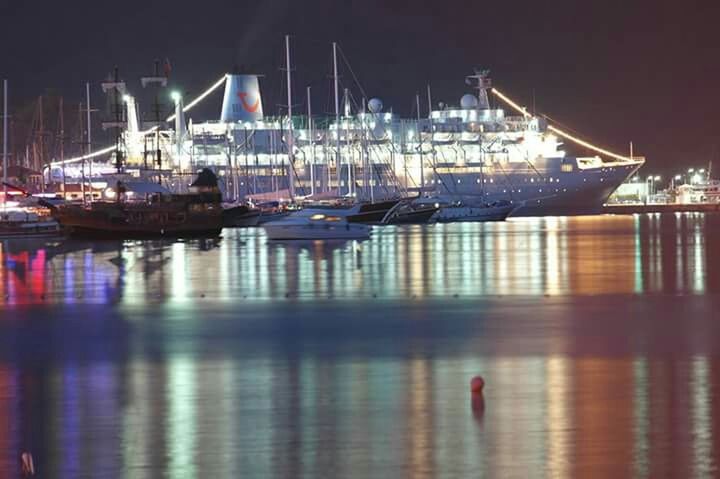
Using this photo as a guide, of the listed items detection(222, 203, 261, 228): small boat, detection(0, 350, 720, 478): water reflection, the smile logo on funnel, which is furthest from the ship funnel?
detection(0, 350, 720, 478): water reflection

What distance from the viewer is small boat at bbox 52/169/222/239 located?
5247 cm

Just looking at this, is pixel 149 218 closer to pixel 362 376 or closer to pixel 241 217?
pixel 241 217

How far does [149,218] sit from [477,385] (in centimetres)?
4378

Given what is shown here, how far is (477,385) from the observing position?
35.9 feet

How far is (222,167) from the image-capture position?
11144 cm

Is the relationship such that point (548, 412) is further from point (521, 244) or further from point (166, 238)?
point (166, 238)

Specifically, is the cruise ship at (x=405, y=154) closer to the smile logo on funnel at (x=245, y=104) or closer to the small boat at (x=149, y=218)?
the smile logo on funnel at (x=245, y=104)

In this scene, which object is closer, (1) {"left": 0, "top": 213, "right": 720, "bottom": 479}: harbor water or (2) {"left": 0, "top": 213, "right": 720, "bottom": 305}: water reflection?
(1) {"left": 0, "top": 213, "right": 720, "bottom": 479}: harbor water

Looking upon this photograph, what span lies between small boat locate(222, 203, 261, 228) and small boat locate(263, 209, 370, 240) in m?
17.0

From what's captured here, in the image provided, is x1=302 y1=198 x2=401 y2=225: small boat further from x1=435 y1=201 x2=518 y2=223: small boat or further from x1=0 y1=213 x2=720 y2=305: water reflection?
x1=0 y1=213 x2=720 y2=305: water reflection

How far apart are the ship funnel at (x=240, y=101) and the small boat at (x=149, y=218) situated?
5563 centimetres

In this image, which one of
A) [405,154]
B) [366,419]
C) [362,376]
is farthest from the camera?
[405,154]

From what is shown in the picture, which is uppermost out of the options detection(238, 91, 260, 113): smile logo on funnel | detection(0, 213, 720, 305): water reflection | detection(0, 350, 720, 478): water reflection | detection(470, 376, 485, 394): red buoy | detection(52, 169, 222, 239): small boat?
detection(238, 91, 260, 113): smile logo on funnel

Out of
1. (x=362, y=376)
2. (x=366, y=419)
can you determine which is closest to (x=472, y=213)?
(x=362, y=376)
